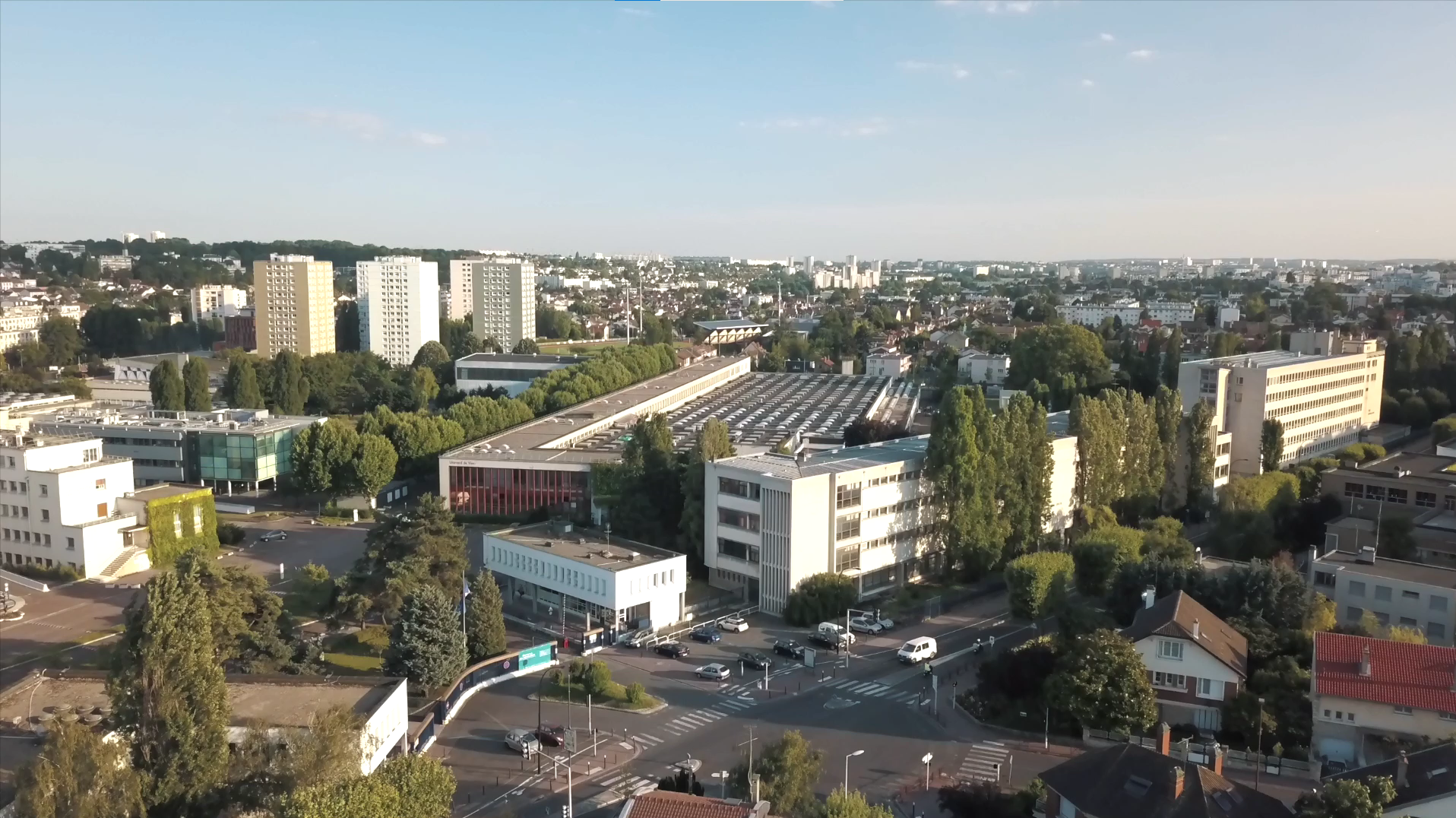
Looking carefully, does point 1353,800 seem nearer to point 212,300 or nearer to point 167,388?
point 167,388

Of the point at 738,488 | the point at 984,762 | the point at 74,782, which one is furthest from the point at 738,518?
the point at 74,782

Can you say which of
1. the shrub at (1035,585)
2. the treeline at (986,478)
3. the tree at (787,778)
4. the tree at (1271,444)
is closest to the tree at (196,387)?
the treeline at (986,478)

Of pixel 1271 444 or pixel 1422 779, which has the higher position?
→ pixel 1271 444

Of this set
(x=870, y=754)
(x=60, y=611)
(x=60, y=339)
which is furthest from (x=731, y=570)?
(x=60, y=339)

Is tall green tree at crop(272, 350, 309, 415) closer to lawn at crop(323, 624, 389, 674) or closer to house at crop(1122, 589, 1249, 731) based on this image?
lawn at crop(323, 624, 389, 674)

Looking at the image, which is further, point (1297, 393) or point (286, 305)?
point (286, 305)
